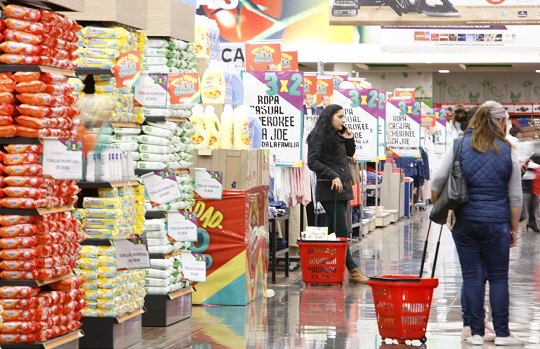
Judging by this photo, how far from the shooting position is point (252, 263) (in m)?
9.17

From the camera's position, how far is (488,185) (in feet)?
23.1

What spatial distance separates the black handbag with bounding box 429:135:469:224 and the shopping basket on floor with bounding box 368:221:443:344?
46 cm

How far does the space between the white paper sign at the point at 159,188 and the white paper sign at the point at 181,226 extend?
305 mm

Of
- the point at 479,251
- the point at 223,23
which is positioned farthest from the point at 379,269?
the point at 223,23

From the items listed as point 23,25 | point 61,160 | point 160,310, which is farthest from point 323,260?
point 23,25

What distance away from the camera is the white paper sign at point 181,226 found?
795 centimetres

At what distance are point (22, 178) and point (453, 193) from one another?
283 cm

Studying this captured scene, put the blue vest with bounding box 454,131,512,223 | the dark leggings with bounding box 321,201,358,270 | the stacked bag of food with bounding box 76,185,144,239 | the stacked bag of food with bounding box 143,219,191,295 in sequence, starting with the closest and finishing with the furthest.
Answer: the stacked bag of food with bounding box 76,185,144,239, the blue vest with bounding box 454,131,512,223, the stacked bag of food with bounding box 143,219,191,295, the dark leggings with bounding box 321,201,358,270

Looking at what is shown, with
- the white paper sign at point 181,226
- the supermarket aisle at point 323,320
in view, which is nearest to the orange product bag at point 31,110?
the supermarket aisle at point 323,320

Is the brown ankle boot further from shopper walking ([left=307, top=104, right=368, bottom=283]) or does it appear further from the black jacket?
the black jacket

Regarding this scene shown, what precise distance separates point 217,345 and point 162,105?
1716mm

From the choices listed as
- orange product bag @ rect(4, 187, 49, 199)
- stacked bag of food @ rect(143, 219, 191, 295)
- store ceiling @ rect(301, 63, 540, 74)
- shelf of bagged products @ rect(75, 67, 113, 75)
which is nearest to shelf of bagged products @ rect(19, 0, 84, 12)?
shelf of bagged products @ rect(75, 67, 113, 75)

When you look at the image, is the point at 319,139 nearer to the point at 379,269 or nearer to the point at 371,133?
the point at 379,269

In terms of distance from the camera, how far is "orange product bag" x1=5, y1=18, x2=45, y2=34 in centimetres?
557
